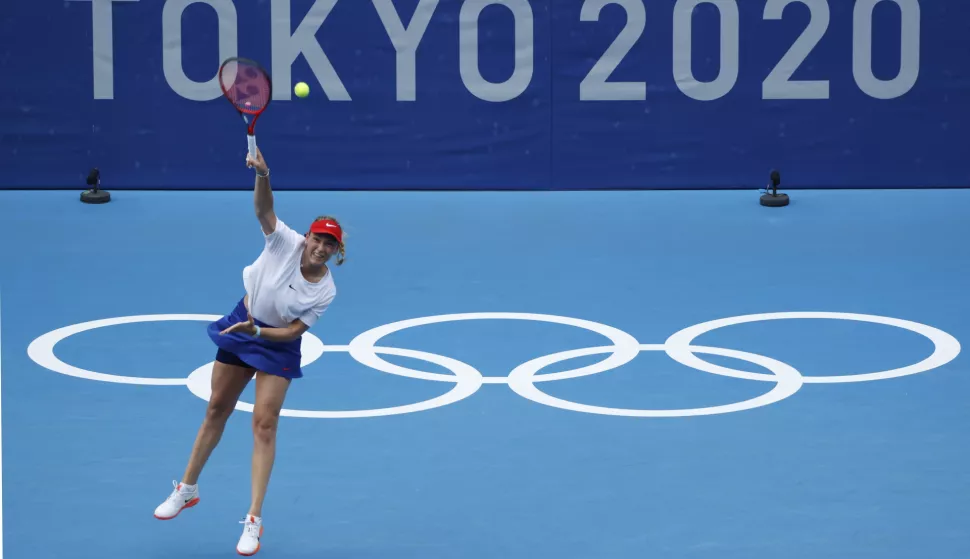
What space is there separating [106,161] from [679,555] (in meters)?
11.4

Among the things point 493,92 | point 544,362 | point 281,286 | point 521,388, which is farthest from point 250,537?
point 493,92

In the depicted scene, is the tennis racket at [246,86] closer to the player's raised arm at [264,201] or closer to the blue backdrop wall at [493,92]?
the player's raised arm at [264,201]

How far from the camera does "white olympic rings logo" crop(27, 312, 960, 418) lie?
9.09 m

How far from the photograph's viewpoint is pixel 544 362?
10055 millimetres

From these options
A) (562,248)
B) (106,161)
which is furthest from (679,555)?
(106,161)

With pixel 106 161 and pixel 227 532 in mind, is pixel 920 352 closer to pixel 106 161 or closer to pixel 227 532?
pixel 227 532

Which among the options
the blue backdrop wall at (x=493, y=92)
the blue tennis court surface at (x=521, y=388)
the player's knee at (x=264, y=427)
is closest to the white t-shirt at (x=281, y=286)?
the player's knee at (x=264, y=427)

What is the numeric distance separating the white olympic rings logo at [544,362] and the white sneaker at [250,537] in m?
2.09

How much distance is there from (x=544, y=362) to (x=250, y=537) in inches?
144

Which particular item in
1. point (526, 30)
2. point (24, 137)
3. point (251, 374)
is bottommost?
point (251, 374)

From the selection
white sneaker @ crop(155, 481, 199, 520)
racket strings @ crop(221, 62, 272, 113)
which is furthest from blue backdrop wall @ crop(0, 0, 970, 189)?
white sneaker @ crop(155, 481, 199, 520)

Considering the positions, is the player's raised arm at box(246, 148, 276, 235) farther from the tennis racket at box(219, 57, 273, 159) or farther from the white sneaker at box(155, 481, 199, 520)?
the white sneaker at box(155, 481, 199, 520)

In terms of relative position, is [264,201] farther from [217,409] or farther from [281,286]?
[217,409]

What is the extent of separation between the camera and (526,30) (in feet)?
53.7
